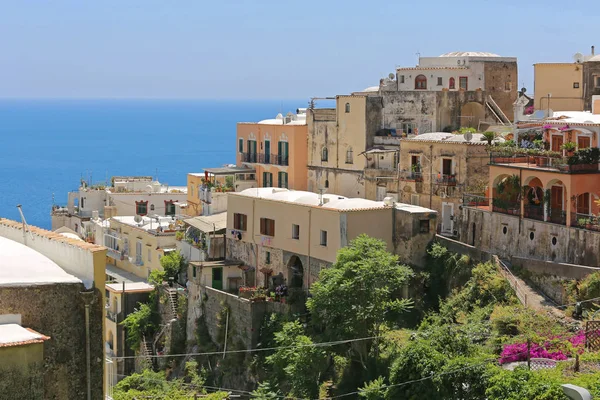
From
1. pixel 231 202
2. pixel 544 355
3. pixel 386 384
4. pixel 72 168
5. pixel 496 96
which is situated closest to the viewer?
pixel 544 355

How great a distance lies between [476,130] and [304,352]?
16.5 meters

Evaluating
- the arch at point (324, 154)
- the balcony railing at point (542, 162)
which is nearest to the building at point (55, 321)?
the balcony railing at point (542, 162)

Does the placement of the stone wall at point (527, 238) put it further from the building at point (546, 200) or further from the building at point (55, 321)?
the building at point (55, 321)

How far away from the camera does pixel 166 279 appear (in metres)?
49.0

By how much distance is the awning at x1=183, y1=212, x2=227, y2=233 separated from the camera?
158 ft

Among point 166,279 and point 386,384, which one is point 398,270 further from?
point 166,279

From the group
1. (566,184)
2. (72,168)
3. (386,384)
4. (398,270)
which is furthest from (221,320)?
(72,168)

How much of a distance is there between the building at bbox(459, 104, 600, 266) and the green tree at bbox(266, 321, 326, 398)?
24.9ft

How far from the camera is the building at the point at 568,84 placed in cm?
4697

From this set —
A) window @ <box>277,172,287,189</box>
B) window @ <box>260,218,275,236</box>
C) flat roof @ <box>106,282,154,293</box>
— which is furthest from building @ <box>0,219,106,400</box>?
window @ <box>277,172,287,189</box>

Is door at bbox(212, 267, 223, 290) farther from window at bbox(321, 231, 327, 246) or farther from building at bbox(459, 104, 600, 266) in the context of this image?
building at bbox(459, 104, 600, 266)

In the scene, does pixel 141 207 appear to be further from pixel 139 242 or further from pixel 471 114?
pixel 471 114

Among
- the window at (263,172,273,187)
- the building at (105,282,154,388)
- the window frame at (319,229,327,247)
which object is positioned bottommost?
the building at (105,282,154,388)

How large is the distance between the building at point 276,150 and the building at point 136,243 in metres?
5.23
